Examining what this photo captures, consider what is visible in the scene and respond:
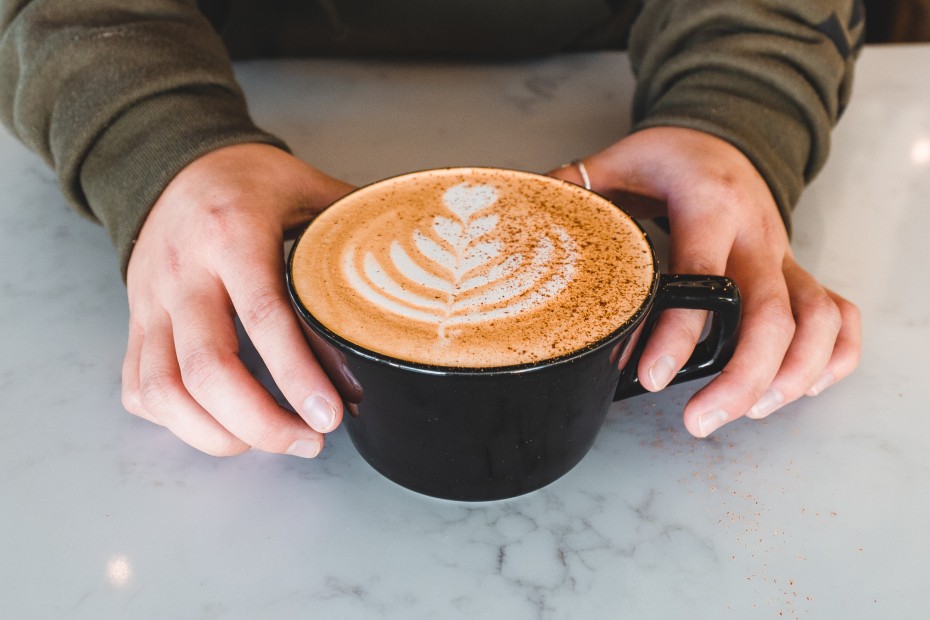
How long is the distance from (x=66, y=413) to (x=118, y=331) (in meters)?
0.10

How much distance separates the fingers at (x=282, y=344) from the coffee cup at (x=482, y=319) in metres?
0.01

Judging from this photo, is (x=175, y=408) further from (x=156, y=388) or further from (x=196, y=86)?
(x=196, y=86)

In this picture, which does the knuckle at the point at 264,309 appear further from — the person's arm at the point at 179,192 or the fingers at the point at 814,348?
the fingers at the point at 814,348

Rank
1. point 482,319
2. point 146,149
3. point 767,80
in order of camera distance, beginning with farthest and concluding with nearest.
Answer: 1. point 767,80
2. point 146,149
3. point 482,319

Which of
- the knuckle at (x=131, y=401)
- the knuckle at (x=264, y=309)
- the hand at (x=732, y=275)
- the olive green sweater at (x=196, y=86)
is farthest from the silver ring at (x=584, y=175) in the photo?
the knuckle at (x=131, y=401)

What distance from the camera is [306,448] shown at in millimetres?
512

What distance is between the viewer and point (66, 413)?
57cm

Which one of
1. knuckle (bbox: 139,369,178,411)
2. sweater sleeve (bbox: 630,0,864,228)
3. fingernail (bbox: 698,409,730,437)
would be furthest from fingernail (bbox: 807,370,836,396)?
knuckle (bbox: 139,369,178,411)

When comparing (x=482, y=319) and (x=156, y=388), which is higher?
(x=482, y=319)

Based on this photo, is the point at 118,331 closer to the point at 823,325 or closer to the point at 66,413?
the point at 66,413

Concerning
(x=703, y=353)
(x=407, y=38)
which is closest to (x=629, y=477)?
(x=703, y=353)

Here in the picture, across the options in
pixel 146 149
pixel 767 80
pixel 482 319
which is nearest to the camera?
pixel 482 319

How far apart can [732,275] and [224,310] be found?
41 centimetres

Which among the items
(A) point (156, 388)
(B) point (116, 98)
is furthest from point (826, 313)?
(B) point (116, 98)
